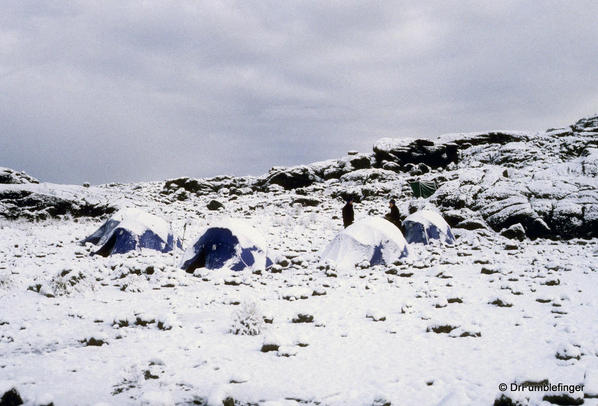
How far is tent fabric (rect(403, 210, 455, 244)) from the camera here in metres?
15.9

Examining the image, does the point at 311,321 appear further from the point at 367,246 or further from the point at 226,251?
the point at 367,246

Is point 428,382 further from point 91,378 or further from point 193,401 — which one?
point 91,378

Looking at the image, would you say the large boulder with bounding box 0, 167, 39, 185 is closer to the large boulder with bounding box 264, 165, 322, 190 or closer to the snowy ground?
the large boulder with bounding box 264, 165, 322, 190

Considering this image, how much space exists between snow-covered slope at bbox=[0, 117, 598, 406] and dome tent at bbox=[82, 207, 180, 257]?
485mm

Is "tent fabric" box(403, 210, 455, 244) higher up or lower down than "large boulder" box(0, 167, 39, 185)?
lower down

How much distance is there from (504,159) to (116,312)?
37286 millimetres

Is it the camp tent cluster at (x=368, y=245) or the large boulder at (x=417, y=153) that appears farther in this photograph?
the large boulder at (x=417, y=153)

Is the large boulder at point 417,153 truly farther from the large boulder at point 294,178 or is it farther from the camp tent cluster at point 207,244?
the camp tent cluster at point 207,244

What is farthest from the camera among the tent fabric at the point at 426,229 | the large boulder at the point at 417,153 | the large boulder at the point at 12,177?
the large boulder at the point at 417,153

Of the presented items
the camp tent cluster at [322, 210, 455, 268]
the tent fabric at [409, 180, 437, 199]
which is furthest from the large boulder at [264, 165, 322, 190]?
the camp tent cluster at [322, 210, 455, 268]

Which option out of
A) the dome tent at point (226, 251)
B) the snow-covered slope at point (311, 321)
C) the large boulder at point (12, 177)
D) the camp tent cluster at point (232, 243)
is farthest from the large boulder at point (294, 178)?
the dome tent at point (226, 251)

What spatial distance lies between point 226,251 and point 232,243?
0.30 meters

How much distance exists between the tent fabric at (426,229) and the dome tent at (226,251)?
688 cm

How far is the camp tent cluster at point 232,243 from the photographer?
1177 cm
